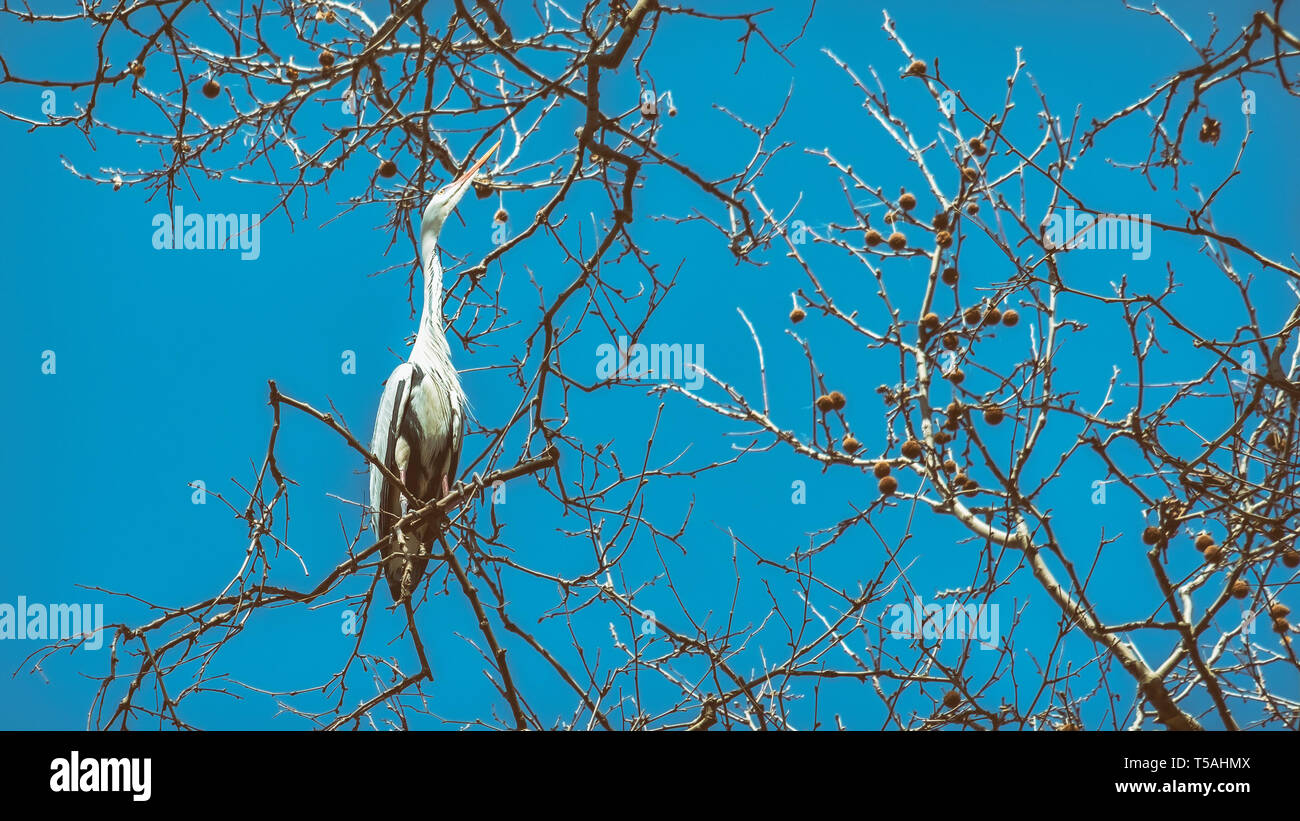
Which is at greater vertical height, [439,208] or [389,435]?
[439,208]

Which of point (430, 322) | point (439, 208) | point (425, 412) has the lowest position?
point (425, 412)

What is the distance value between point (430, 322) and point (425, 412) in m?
0.38

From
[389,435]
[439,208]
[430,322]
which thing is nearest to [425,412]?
[389,435]

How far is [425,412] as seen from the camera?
506 centimetres

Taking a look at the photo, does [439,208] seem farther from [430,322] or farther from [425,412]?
[425,412]

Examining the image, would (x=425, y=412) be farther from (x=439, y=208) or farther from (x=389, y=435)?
(x=439, y=208)

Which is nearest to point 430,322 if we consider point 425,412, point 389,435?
point 425,412

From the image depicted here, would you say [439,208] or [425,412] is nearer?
[439,208]

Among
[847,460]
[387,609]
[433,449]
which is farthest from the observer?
[433,449]
